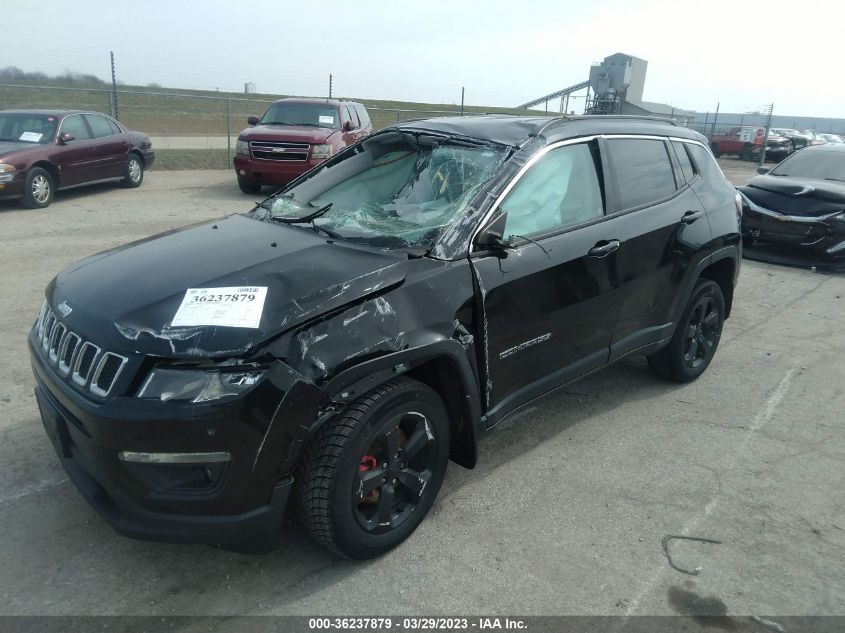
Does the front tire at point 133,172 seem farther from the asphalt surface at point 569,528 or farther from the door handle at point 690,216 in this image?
the door handle at point 690,216

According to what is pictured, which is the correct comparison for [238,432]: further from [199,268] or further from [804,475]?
[804,475]

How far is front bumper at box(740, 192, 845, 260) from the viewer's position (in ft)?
28.3

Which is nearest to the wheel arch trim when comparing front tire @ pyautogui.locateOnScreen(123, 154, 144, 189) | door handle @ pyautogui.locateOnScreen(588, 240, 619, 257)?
door handle @ pyautogui.locateOnScreen(588, 240, 619, 257)

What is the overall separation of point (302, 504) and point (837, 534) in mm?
2591

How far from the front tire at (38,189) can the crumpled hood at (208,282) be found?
27.6ft

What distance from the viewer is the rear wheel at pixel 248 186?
12561 millimetres

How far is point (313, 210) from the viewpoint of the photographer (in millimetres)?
3787

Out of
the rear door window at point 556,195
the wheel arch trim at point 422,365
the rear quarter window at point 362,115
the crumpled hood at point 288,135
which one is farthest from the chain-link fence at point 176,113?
the wheel arch trim at point 422,365

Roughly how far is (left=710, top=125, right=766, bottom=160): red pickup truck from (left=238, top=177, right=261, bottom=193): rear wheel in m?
22.0

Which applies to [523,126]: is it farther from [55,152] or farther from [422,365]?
[55,152]

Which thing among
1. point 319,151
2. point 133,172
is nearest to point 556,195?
point 319,151

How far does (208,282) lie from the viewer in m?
2.79

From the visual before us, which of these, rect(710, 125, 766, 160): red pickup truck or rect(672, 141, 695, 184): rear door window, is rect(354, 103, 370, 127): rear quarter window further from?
rect(710, 125, 766, 160): red pickup truck

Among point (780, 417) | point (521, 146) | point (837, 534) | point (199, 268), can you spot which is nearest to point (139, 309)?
point (199, 268)
